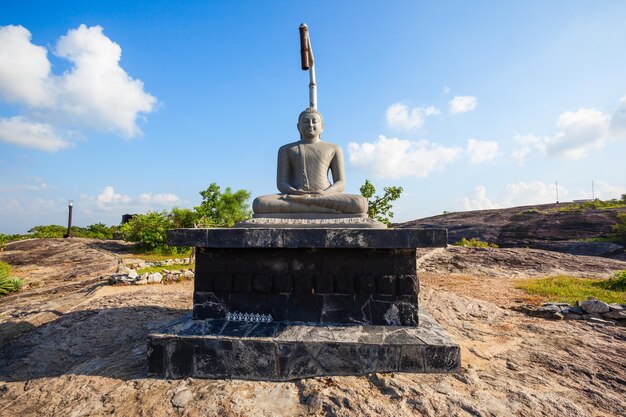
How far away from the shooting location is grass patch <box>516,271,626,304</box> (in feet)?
21.9

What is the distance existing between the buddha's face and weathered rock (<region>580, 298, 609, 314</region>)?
17.3ft

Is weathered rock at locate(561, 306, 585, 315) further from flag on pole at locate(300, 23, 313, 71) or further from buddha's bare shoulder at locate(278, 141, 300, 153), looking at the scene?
flag on pole at locate(300, 23, 313, 71)

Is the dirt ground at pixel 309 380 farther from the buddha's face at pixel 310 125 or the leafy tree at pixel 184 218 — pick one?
the leafy tree at pixel 184 218

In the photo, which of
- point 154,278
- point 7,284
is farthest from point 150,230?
point 154,278

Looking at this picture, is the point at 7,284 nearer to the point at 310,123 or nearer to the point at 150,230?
the point at 150,230

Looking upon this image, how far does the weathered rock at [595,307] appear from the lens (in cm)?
514

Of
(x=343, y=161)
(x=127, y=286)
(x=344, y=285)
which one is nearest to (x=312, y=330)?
(x=344, y=285)

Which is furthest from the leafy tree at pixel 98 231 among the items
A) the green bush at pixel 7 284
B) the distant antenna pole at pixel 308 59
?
the distant antenna pole at pixel 308 59

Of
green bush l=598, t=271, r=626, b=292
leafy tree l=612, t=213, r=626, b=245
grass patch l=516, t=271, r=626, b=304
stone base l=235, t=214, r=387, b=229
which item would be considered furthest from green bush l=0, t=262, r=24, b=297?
leafy tree l=612, t=213, r=626, b=245

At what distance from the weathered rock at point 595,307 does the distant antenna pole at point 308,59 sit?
5.86 m

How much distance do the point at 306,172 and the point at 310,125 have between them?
783mm

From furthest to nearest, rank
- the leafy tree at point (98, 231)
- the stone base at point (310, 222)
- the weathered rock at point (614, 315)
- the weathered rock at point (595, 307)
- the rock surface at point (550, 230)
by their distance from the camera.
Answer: the leafy tree at point (98, 231), the rock surface at point (550, 230), the weathered rock at point (595, 307), the weathered rock at point (614, 315), the stone base at point (310, 222)

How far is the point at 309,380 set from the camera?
3.05 metres

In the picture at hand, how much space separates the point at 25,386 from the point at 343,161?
4.84 m
